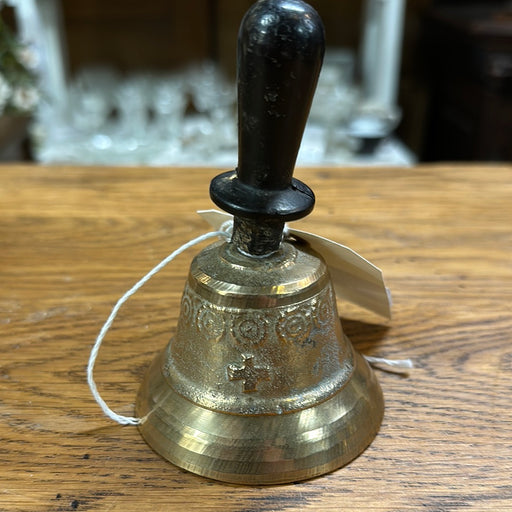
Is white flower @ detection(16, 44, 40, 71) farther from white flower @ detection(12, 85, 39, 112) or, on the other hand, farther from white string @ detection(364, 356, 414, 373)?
white string @ detection(364, 356, 414, 373)

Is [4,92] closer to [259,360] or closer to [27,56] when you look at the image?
[27,56]

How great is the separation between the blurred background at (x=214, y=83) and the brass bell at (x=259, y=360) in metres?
1.08

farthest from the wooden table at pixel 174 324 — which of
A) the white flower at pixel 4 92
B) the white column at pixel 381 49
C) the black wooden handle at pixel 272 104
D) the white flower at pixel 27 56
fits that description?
the white column at pixel 381 49

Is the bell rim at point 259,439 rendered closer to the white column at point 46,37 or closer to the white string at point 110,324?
the white string at point 110,324

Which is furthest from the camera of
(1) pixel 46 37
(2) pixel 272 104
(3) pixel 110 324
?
(1) pixel 46 37

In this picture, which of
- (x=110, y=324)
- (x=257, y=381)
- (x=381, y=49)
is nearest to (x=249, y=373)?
(x=257, y=381)

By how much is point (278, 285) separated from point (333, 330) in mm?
67

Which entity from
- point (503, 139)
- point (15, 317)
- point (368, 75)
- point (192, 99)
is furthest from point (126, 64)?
point (15, 317)

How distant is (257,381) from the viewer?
15.1 inches

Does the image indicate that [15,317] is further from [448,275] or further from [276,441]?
[448,275]

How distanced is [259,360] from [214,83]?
1.62m

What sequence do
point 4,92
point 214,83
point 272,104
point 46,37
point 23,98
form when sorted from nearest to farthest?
1. point 272,104
2. point 4,92
3. point 23,98
4. point 46,37
5. point 214,83

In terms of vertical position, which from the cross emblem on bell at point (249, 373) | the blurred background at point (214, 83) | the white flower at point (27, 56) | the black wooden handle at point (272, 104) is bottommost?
the blurred background at point (214, 83)

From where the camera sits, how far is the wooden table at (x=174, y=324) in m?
0.38
